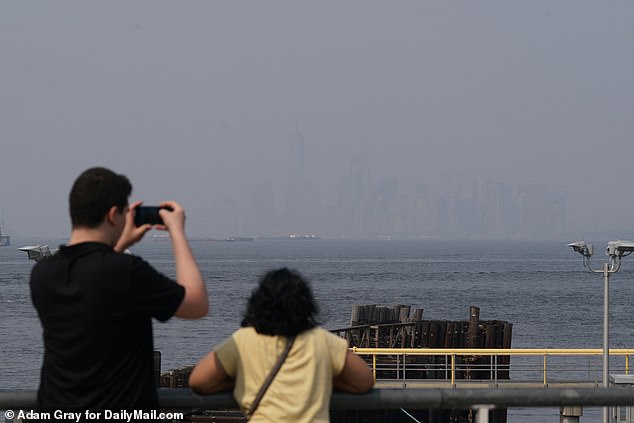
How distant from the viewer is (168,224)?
12.6 feet

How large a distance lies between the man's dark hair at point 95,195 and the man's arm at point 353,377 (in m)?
0.99

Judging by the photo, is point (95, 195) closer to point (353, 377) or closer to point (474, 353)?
point (353, 377)

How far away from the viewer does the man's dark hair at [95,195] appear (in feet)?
11.9

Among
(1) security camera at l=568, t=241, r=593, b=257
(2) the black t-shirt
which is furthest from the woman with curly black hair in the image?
(1) security camera at l=568, t=241, r=593, b=257

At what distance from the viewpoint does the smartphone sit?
Answer: 3.86m

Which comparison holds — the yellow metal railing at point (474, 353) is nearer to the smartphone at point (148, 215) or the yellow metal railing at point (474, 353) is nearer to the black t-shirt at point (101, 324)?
the smartphone at point (148, 215)

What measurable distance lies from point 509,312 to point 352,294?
783 inches

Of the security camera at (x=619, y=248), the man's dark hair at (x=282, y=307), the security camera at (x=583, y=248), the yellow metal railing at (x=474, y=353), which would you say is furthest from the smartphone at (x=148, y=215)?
the yellow metal railing at (x=474, y=353)

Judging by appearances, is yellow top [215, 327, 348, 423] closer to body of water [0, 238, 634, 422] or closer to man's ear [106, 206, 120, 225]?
man's ear [106, 206, 120, 225]

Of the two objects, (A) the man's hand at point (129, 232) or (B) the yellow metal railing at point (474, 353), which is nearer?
(A) the man's hand at point (129, 232)

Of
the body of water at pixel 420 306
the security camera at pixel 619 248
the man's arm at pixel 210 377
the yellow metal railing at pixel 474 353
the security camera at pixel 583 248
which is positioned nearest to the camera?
the man's arm at pixel 210 377

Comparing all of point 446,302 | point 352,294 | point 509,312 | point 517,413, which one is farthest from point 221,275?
point 517,413

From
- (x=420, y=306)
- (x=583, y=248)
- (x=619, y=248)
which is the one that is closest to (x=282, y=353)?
(x=619, y=248)

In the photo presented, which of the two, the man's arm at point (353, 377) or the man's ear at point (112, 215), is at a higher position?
the man's ear at point (112, 215)
